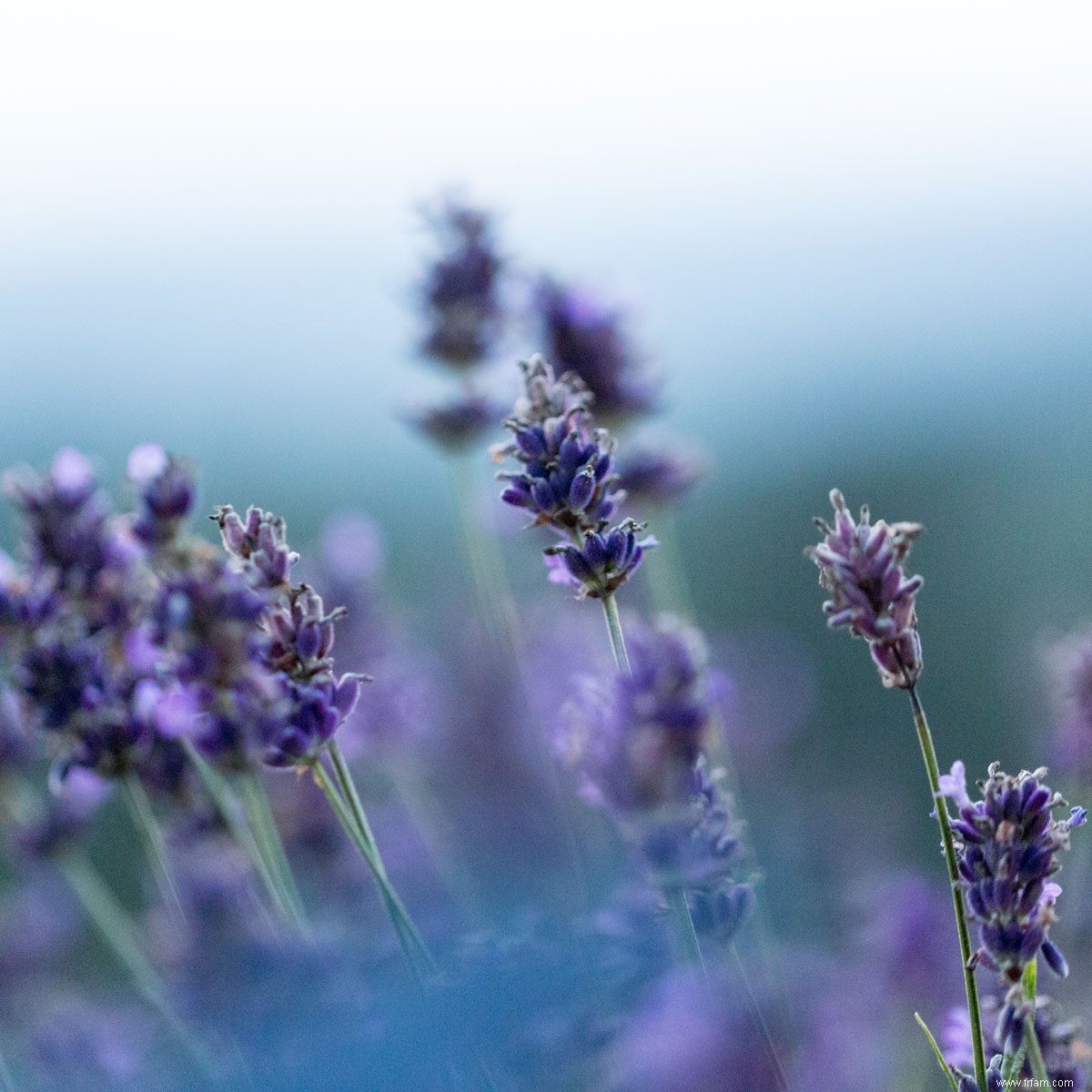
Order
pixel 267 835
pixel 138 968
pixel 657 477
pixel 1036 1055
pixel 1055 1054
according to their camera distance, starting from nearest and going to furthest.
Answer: pixel 1036 1055, pixel 1055 1054, pixel 267 835, pixel 138 968, pixel 657 477

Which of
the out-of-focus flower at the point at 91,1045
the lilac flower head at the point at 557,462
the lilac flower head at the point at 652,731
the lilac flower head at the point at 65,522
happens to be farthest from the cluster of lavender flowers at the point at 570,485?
the out-of-focus flower at the point at 91,1045

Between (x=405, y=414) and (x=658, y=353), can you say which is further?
(x=405, y=414)

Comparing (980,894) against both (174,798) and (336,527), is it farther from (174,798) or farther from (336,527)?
(336,527)

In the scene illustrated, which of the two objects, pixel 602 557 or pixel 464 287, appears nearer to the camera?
pixel 602 557

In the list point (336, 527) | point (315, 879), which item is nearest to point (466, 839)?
point (315, 879)

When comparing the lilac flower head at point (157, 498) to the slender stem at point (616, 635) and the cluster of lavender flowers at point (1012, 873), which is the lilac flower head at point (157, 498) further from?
the cluster of lavender flowers at point (1012, 873)

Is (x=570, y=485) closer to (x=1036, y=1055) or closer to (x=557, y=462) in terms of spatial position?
(x=557, y=462)

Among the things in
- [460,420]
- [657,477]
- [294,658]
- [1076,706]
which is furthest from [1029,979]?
[460,420]
